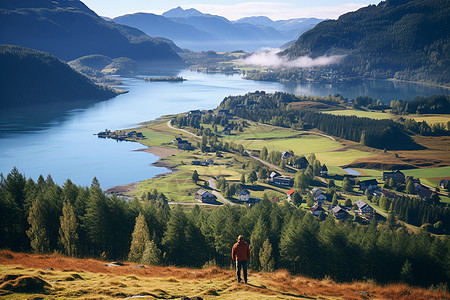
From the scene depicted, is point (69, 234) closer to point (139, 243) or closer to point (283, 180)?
point (139, 243)

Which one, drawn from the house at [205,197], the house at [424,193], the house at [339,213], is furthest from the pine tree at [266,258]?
the house at [424,193]

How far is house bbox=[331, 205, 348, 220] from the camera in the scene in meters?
51.5

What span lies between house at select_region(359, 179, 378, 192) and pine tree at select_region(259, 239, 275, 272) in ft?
130

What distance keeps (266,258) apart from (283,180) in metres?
40.0

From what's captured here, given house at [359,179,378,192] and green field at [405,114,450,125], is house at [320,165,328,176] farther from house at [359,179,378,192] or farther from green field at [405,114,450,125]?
green field at [405,114,450,125]

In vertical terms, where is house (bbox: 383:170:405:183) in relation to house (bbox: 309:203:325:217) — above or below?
above

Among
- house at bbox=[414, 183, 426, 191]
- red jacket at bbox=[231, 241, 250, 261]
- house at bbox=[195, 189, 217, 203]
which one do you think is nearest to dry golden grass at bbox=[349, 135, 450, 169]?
house at bbox=[414, 183, 426, 191]

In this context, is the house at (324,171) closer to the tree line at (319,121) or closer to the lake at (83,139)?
the lake at (83,139)

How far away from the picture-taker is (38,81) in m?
172

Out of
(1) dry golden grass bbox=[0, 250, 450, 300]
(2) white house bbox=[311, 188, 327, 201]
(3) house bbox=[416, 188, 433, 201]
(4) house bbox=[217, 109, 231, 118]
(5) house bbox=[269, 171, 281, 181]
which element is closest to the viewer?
(1) dry golden grass bbox=[0, 250, 450, 300]

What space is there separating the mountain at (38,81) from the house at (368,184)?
131734 mm

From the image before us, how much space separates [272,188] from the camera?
6512cm

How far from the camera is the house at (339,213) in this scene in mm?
51531

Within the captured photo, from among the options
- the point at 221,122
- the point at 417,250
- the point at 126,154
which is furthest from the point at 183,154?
the point at 417,250
